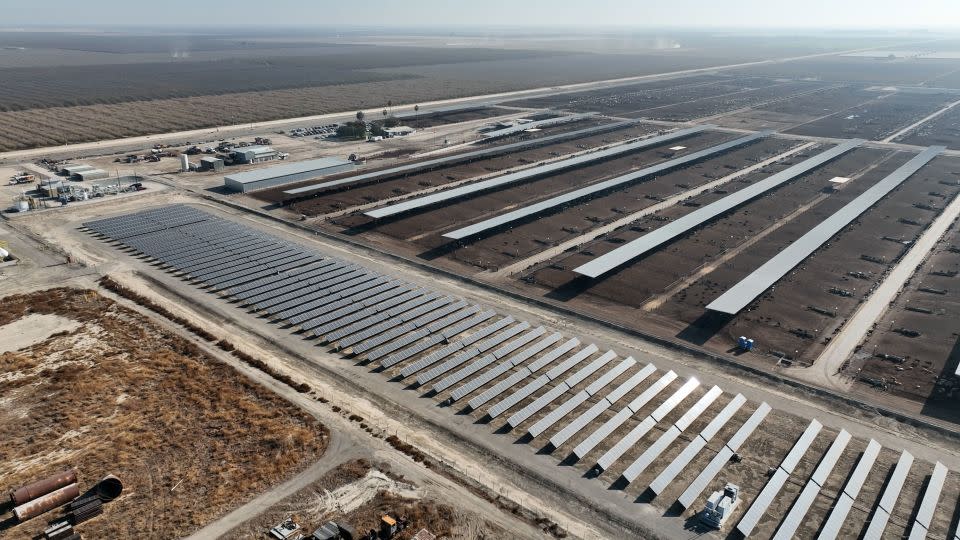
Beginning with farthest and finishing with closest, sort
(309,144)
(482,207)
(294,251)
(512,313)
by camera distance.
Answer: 1. (309,144)
2. (482,207)
3. (294,251)
4. (512,313)

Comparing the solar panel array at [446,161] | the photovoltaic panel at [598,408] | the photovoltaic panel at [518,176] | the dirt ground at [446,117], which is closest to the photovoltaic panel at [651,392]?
the photovoltaic panel at [598,408]

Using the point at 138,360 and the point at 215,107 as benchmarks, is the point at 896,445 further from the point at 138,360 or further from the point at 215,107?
the point at 215,107

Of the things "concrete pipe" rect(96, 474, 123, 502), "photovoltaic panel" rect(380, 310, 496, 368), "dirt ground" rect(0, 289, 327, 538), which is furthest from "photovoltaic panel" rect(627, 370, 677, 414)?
"concrete pipe" rect(96, 474, 123, 502)

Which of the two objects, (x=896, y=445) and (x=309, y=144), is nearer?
(x=896, y=445)

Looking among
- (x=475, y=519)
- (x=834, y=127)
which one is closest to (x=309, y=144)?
(x=475, y=519)

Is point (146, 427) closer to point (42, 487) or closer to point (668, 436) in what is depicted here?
point (42, 487)

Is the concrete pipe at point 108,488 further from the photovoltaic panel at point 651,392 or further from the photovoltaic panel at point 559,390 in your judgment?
the photovoltaic panel at point 651,392
